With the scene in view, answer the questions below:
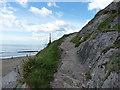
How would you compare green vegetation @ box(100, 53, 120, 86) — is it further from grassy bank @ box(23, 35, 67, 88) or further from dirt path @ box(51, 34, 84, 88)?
grassy bank @ box(23, 35, 67, 88)

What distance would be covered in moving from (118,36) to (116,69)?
730 centimetres

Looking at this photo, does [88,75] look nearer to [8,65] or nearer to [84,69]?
[84,69]

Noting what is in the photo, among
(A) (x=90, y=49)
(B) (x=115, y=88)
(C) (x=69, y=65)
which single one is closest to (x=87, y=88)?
(B) (x=115, y=88)

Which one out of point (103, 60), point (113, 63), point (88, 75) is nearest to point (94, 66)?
point (88, 75)

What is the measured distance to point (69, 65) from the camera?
23.6 metres

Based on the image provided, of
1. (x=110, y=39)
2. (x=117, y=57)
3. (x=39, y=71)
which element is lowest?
(x=39, y=71)

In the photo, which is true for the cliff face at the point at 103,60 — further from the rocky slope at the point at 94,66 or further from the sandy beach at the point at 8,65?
the sandy beach at the point at 8,65

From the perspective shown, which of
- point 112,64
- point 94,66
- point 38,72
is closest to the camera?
point 112,64

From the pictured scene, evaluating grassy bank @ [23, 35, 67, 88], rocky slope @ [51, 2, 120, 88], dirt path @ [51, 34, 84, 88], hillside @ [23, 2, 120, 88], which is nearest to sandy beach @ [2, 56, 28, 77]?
dirt path @ [51, 34, 84, 88]

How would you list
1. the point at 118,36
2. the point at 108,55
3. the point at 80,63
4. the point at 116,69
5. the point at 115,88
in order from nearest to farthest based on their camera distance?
1. the point at 115,88
2. the point at 116,69
3. the point at 108,55
4. the point at 118,36
5. the point at 80,63

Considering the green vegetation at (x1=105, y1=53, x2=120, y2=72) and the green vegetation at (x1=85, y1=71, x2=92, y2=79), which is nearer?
the green vegetation at (x1=105, y1=53, x2=120, y2=72)

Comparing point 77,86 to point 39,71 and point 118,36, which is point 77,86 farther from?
point 118,36

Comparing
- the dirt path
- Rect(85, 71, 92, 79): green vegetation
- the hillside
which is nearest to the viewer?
the hillside

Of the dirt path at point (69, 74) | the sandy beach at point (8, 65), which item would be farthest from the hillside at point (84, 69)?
the sandy beach at point (8, 65)
